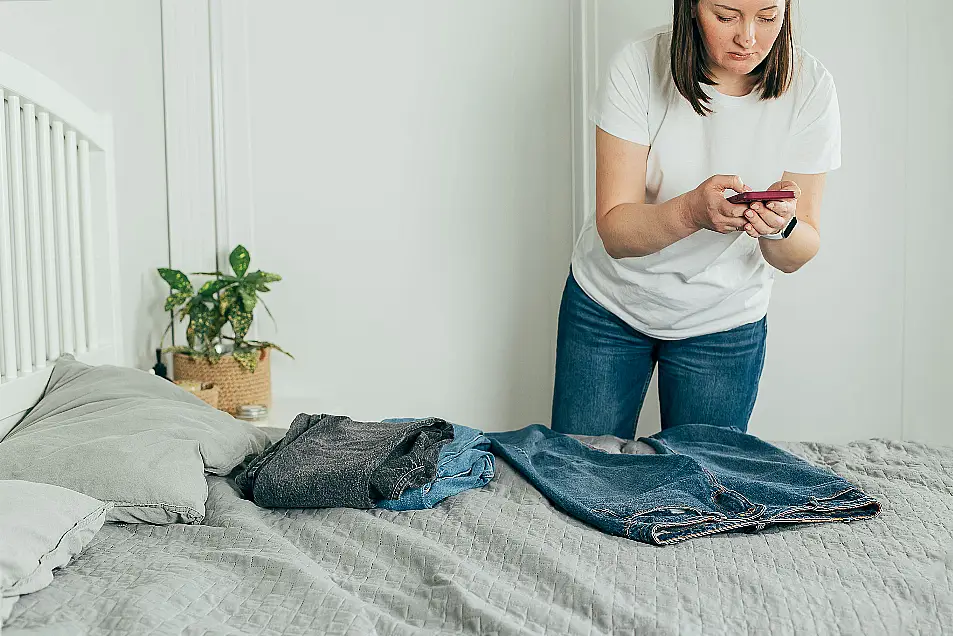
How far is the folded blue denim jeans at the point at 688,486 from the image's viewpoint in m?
1.21

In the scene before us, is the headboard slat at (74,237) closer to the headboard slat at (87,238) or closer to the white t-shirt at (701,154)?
the headboard slat at (87,238)

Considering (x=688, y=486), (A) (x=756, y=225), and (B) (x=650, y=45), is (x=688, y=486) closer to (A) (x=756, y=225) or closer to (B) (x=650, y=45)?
(A) (x=756, y=225)

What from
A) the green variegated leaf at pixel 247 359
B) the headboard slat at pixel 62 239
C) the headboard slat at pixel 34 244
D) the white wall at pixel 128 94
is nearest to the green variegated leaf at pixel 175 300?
the white wall at pixel 128 94

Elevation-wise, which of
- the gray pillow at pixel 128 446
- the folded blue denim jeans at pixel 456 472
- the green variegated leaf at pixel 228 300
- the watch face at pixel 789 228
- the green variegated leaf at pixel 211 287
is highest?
the watch face at pixel 789 228

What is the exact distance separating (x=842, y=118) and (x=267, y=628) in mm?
2164

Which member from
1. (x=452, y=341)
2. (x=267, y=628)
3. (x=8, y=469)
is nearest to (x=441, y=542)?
(x=267, y=628)

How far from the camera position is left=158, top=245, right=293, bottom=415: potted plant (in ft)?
7.83

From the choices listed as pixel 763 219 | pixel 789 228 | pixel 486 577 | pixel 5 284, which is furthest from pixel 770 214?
pixel 5 284

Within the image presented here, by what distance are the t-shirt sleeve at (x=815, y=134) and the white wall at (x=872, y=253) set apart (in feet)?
2.61

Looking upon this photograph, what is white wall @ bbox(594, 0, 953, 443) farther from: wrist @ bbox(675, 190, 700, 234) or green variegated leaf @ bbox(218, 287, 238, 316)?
green variegated leaf @ bbox(218, 287, 238, 316)

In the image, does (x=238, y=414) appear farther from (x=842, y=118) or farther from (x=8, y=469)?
(x=842, y=118)

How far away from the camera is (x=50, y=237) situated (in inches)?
70.8

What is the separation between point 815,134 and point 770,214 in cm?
34

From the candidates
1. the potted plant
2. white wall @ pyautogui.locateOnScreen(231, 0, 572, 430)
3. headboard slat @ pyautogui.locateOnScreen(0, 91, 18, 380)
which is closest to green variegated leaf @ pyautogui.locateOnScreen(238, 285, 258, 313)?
the potted plant
